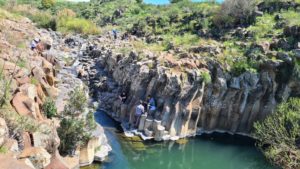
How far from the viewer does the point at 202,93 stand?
102ft

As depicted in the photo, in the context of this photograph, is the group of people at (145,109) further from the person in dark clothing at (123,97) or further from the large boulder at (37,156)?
the large boulder at (37,156)

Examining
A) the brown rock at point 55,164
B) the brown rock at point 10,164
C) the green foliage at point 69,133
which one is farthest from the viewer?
the green foliage at point 69,133

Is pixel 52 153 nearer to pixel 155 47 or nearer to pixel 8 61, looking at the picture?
pixel 8 61

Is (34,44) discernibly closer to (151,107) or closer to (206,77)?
(151,107)

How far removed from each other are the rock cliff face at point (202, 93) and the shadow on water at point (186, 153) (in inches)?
54.1

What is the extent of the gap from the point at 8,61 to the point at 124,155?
358 inches

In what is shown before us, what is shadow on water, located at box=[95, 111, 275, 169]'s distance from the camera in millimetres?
25984

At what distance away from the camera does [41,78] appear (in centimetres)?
2502

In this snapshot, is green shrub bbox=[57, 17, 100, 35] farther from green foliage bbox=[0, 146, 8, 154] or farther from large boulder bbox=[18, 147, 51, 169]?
green foliage bbox=[0, 146, 8, 154]

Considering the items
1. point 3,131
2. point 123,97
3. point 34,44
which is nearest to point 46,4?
point 34,44

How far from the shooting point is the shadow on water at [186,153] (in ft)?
85.3

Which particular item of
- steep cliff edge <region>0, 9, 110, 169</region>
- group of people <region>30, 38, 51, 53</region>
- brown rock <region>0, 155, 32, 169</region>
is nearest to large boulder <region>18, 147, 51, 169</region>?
steep cliff edge <region>0, 9, 110, 169</region>

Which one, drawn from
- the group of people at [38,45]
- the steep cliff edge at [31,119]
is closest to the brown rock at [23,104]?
the steep cliff edge at [31,119]

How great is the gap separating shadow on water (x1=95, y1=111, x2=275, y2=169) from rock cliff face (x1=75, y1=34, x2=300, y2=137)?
137 cm
